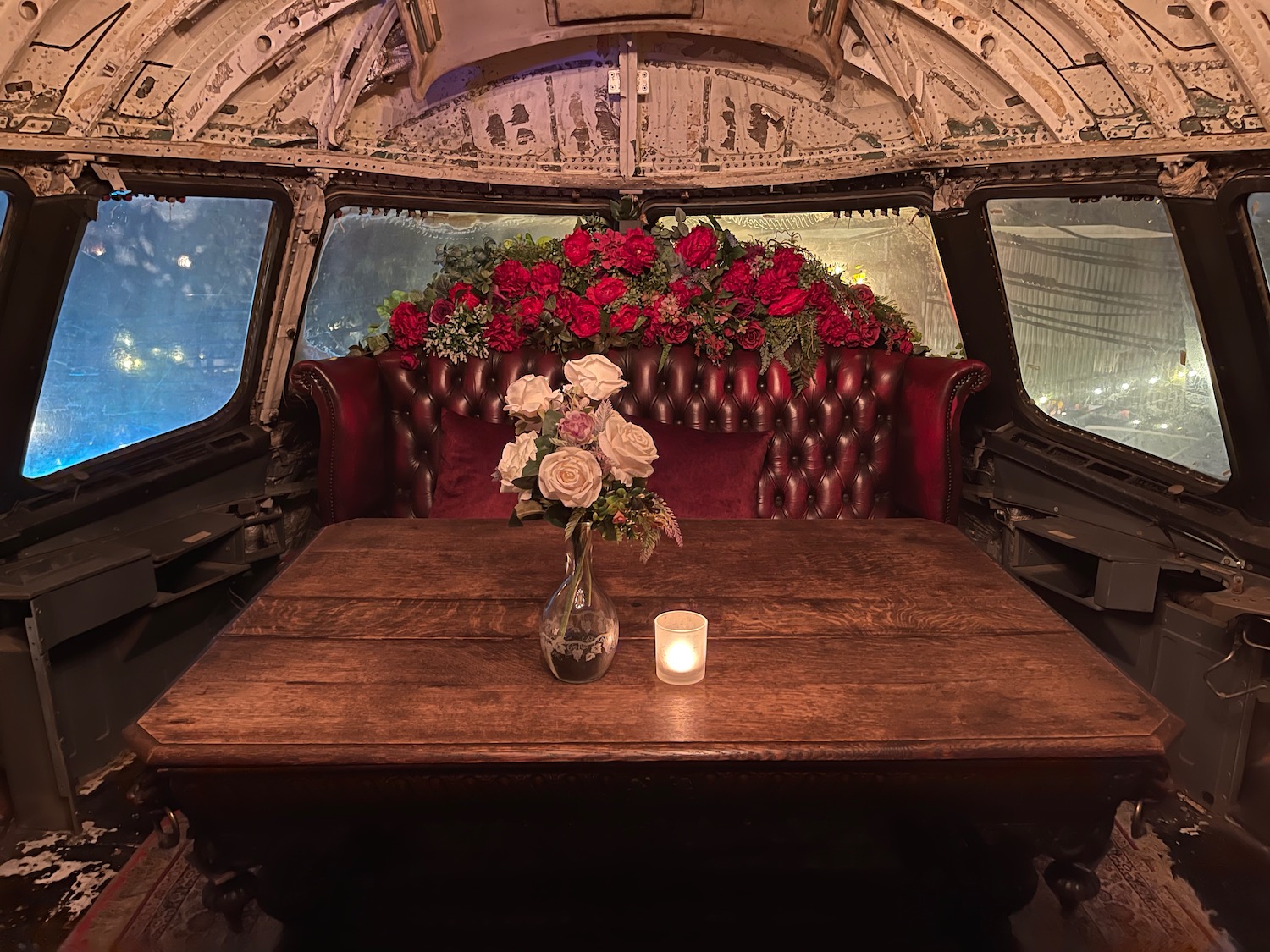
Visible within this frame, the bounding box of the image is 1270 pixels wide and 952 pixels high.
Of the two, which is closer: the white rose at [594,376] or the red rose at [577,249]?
the white rose at [594,376]

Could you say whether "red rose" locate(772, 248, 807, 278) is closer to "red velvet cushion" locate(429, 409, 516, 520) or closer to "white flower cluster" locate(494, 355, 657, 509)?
"red velvet cushion" locate(429, 409, 516, 520)

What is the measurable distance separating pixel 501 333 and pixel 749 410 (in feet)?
3.53

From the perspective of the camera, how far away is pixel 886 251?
14.4 ft

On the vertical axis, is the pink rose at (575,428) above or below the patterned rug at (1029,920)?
above

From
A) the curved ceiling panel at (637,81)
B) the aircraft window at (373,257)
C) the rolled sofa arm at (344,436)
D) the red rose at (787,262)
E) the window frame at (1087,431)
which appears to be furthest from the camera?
the aircraft window at (373,257)

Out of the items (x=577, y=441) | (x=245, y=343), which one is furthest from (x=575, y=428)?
(x=245, y=343)

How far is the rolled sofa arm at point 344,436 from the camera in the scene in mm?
3191

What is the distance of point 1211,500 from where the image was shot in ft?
9.23

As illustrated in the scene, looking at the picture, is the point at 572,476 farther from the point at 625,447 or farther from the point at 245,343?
the point at 245,343

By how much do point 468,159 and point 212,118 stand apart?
1.20 metres

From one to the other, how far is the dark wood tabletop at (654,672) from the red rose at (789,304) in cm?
145

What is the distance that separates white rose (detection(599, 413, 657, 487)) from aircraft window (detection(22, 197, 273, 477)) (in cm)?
239

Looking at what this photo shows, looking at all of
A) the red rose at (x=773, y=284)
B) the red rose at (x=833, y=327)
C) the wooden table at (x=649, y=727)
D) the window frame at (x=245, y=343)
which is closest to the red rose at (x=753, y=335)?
the red rose at (x=773, y=284)

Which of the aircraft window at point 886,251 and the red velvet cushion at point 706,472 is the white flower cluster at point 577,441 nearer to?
the red velvet cushion at point 706,472
